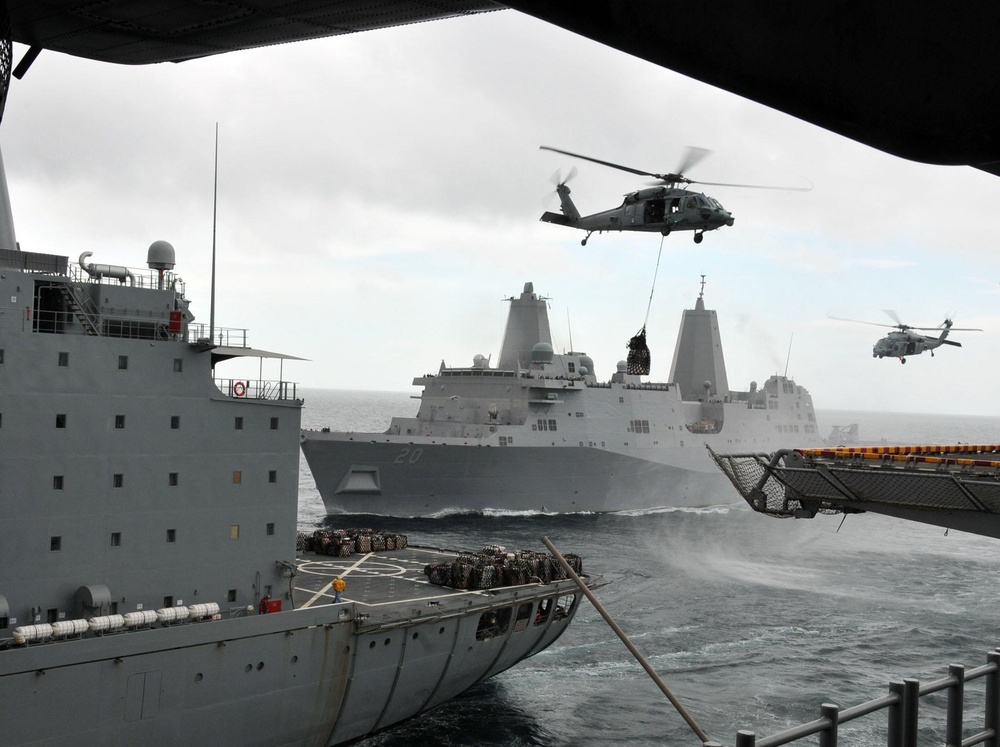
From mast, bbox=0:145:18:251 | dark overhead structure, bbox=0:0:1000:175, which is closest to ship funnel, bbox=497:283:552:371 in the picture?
mast, bbox=0:145:18:251

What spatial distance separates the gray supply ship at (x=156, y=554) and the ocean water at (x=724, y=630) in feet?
9.64

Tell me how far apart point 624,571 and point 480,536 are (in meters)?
7.05

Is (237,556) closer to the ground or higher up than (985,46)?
closer to the ground

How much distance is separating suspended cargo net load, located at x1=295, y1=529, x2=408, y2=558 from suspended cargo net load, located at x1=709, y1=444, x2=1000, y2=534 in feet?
47.3

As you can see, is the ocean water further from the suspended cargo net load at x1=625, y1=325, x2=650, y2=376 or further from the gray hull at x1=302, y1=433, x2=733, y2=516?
the suspended cargo net load at x1=625, y1=325, x2=650, y2=376

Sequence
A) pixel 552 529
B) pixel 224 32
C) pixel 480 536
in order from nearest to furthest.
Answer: pixel 224 32
pixel 480 536
pixel 552 529

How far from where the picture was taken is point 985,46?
2.80 metres

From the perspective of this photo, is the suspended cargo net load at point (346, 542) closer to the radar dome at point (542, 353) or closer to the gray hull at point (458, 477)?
the gray hull at point (458, 477)

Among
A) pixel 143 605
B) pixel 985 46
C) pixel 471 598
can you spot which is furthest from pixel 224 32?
pixel 471 598

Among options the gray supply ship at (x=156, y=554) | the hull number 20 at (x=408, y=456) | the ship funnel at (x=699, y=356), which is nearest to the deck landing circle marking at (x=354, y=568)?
the gray supply ship at (x=156, y=554)

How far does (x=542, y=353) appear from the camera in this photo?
4956 cm

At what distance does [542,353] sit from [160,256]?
104ft

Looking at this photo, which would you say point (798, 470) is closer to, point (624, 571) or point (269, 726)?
point (269, 726)

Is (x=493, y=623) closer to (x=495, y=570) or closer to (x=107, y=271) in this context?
(x=495, y=570)
